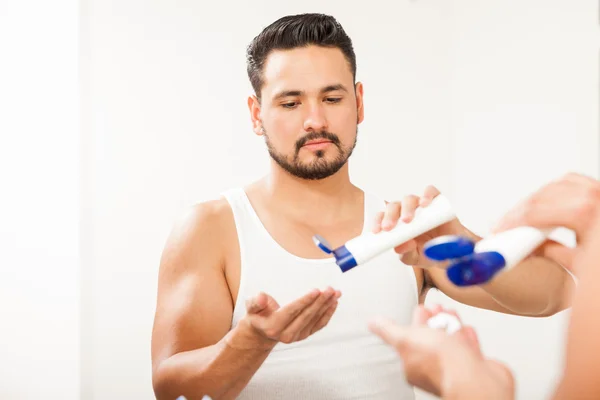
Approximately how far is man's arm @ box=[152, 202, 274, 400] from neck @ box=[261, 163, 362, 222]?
0.10 m

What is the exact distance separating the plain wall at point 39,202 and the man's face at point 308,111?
16.7 inches

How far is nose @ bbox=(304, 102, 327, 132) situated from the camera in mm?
984

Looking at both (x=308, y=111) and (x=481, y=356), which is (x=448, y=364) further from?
(x=308, y=111)

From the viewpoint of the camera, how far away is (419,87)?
142cm

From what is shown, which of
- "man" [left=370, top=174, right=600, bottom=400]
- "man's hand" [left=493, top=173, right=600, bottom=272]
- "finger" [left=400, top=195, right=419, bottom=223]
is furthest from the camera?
"finger" [left=400, top=195, right=419, bottom=223]

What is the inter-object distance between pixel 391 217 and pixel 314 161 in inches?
14.4

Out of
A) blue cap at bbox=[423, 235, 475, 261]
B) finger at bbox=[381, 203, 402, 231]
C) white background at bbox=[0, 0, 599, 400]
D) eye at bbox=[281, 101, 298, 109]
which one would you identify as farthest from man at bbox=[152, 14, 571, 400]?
blue cap at bbox=[423, 235, 475, 261]

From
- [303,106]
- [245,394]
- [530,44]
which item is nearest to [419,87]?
[530,44]

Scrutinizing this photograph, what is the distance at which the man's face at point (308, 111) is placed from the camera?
993 mm

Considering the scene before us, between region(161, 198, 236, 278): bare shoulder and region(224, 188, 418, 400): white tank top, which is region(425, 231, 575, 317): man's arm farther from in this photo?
region(161, 198, 236, 278): bare shoulder

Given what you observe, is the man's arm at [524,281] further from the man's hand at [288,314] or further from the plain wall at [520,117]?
the plain wall at [520,117]

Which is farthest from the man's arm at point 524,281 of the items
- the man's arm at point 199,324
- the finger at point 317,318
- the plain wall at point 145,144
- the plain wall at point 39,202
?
the plain wall at point 39,202

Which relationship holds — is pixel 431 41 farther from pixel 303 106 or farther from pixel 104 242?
pixel 104 242

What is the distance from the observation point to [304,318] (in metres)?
0.67
